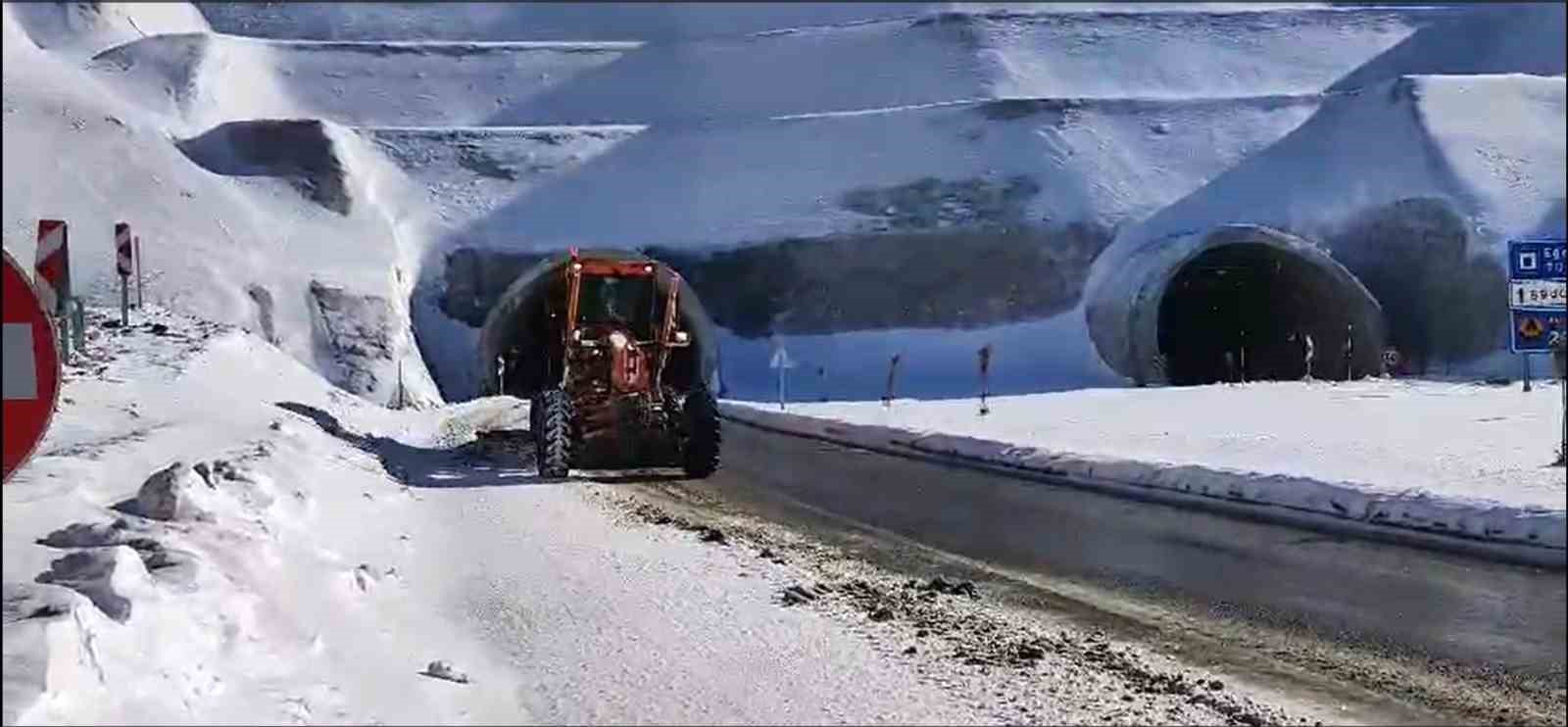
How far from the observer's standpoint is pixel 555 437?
17172 mm

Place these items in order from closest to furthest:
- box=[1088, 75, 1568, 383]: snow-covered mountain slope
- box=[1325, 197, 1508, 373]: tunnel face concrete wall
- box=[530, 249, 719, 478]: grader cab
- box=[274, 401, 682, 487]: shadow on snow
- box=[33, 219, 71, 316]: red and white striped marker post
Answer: box=[33, 219, 71, 316]: red and white striped marker post → box=[274, 401, 682, 487]: shadow on snow → box=[530, 249, 719, 478]: grader cab → box=[1325, 197, 1508, 373]: tunnel face concrete wall → box=[1088, 75, 1568, 383]: snow-covered mountain slope

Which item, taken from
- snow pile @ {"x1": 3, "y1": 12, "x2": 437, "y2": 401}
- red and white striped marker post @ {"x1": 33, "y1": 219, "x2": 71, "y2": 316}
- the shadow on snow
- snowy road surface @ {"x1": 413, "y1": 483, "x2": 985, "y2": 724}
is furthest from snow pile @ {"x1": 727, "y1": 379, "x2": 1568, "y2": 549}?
snow pile @ {"x1": 3, "y1": 12, "x2": 437, "y2": 401}

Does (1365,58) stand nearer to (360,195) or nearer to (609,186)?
(609,186)

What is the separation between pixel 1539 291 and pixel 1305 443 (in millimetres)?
3013

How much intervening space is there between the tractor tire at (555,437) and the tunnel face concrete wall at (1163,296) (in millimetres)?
25403

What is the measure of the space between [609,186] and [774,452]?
26.4 meters

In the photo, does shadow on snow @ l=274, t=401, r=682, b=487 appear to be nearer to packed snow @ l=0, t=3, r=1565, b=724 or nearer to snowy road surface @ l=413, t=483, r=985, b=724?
packed snow @ l=0, t=3, r=1565, b=724

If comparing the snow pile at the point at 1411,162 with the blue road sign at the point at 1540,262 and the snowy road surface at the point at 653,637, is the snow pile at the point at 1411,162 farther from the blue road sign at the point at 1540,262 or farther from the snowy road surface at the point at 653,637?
the snowy road surface at the point at 653,637

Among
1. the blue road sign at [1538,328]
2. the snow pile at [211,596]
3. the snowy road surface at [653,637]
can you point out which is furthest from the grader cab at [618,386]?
the blue road sign at [1538,328]

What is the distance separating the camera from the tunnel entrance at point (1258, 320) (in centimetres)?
4000

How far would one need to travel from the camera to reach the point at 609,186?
4725 centimetres

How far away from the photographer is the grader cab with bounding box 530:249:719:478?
57.9ft

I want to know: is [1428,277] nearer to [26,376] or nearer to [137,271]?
[137,271]

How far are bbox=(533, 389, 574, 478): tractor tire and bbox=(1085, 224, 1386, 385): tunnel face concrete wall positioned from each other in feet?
83.3
